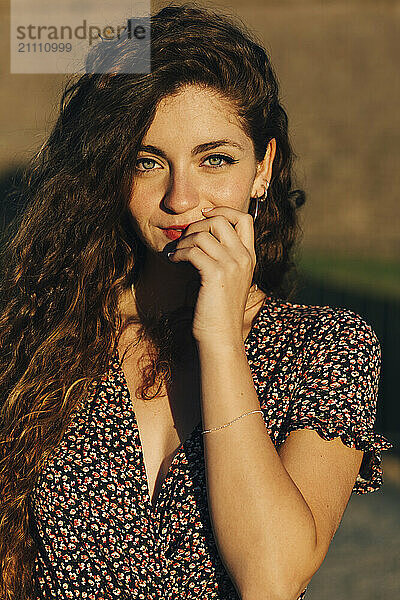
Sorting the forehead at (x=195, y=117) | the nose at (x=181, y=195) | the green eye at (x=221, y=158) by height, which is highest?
the forehead at (x=195, y=117)

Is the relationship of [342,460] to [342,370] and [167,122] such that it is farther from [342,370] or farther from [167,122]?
[167,122]

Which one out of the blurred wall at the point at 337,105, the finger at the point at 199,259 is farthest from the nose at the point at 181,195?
the blurred wall at the point at 337,105

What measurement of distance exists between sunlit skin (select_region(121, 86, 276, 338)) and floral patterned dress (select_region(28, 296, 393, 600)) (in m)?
0.38

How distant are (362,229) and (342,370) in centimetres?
721

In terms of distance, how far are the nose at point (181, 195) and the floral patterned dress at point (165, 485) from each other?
44cm

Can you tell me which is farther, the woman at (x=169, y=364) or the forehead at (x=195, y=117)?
the forehead at (x=195, y=117)

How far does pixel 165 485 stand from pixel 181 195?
68cm

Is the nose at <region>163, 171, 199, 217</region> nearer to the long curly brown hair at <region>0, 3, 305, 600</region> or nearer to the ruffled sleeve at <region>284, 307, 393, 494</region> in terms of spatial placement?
the long curly brown hair at <region>0, 3, 305, 600</region>

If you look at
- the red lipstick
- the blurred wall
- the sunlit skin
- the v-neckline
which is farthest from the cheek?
the blurred wall

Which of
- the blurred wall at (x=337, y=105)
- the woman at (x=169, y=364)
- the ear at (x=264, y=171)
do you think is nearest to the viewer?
the woman at (x=169, y=364)

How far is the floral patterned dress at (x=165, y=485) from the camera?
6.63 feet

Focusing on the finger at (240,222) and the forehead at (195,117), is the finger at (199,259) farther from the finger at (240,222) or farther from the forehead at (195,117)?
the forehead at (195,117)

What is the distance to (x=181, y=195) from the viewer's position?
2.07m

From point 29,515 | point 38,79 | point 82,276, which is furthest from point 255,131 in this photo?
point 38,79
